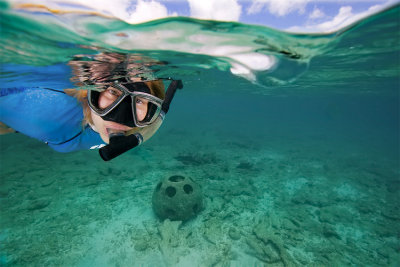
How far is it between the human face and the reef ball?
16.7 feet

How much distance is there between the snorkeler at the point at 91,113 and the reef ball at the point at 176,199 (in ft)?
14.6

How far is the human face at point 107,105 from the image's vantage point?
3.71 m

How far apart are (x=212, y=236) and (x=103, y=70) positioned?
7606 millimetres

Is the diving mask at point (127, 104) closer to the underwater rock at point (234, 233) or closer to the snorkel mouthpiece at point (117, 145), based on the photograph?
the snorkel mouthpiece at point (117, 145)

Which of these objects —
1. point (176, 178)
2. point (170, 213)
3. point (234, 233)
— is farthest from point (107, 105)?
point (234, 233)

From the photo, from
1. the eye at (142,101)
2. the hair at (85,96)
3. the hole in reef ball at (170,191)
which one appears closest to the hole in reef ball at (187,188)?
the hole in reef ball at (170,191)

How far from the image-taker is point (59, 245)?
23.3 feet

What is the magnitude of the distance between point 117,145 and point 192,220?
6.74 metres

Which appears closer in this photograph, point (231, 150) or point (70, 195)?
point (70, 195)

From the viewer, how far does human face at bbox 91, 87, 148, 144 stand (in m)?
3.71

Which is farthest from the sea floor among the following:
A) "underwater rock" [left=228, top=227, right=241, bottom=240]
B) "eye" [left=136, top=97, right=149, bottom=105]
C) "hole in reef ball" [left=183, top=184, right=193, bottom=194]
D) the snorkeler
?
"eye" [left=136, top=97, right=149, bottom=105]

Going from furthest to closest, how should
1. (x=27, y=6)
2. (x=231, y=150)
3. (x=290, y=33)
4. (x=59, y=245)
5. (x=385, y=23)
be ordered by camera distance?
(x=231, y=150)
(x=59, y=245)
(x=385, y=23)
(x=290, y=33)
(x=27, y=6)

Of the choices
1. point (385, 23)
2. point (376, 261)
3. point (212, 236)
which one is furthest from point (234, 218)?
point (385, 23)

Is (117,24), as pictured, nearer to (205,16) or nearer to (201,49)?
(205,16)
